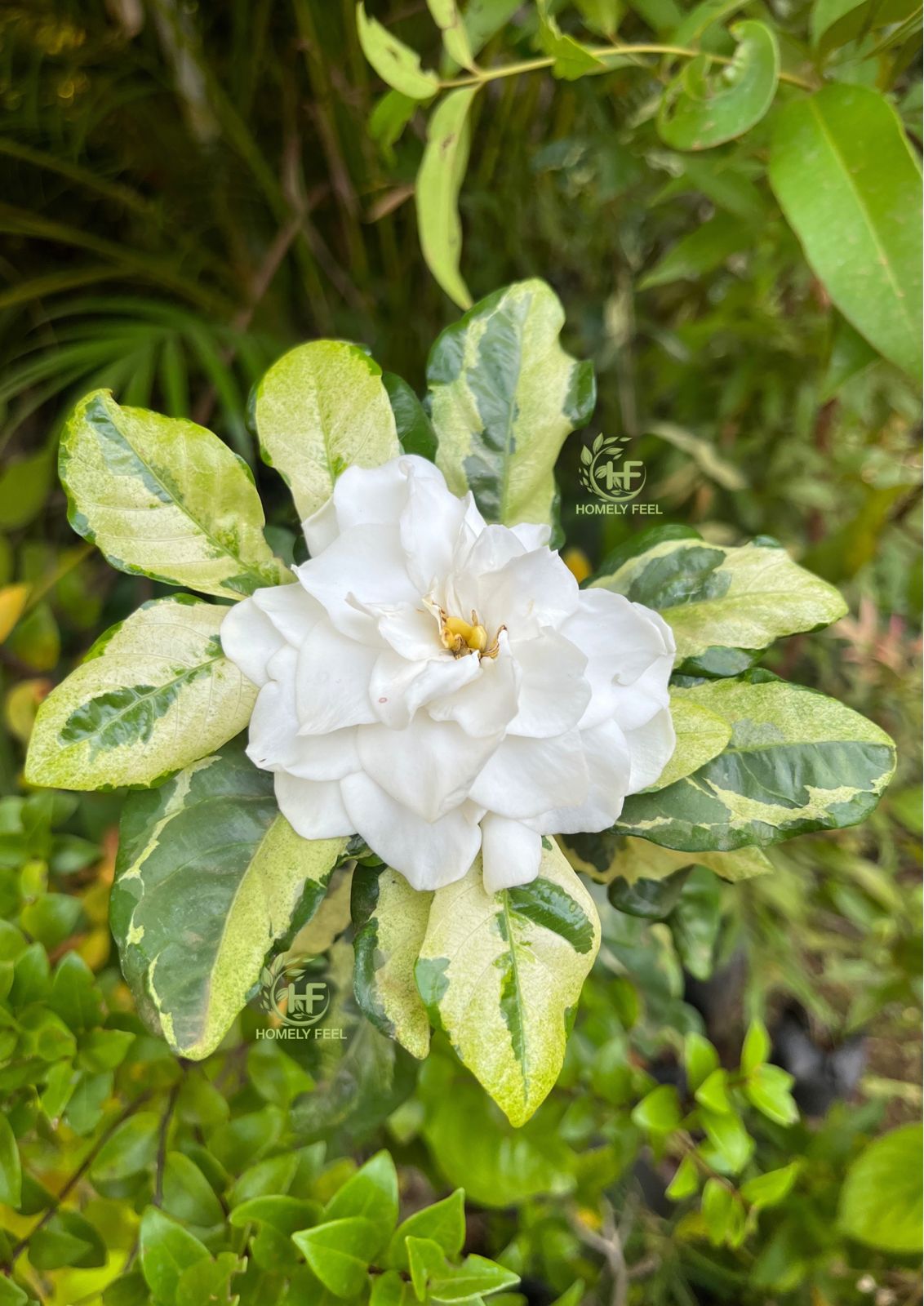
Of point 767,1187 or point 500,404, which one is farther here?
point 767,1187

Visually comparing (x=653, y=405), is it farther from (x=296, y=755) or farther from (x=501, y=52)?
(x=296, y=755)

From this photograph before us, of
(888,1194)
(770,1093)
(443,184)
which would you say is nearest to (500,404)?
(443,184)

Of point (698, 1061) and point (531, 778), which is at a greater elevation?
point (531, 778)

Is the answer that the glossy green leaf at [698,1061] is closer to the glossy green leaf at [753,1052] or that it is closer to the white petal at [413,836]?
the glossy green leaf at [753,1052]

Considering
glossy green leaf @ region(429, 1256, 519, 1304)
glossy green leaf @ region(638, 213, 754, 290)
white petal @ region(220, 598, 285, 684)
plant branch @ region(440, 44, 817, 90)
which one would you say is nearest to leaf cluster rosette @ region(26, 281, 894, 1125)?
white petal @ region(220, 598, 285, 684)

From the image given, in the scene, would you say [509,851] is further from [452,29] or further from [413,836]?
[452,29]

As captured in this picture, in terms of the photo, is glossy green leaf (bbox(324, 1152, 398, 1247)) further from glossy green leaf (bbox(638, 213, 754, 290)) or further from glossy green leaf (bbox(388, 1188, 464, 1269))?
glossy green leaf (bbox(638, 213, 754, 290))
